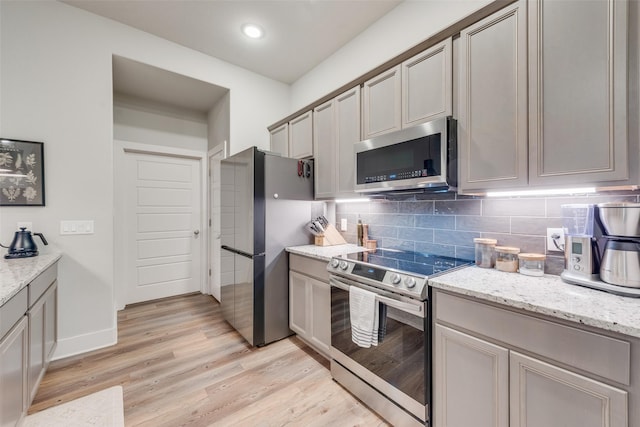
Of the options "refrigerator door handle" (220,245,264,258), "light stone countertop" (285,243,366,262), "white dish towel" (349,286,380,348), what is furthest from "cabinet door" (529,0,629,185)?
"refrigerator door handle" (220,245,264,258)

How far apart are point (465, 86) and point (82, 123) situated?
124 inches

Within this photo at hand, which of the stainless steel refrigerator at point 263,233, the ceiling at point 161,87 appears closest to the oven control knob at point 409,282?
the stainless steel refrigerator at point 263,233

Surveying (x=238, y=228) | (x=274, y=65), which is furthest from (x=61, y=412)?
(x=274, y=65)

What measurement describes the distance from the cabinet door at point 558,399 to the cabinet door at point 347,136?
5.28 feet

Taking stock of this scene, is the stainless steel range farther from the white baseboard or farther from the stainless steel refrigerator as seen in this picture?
the white baseboard

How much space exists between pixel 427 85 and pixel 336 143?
92 centimetres

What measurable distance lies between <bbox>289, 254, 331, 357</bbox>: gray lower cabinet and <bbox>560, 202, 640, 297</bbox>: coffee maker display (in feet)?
4.93

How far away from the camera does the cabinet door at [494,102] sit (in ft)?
4.49

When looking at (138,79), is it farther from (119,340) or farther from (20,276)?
(119,340)

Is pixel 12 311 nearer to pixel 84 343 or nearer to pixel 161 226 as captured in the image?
pixel 84 343

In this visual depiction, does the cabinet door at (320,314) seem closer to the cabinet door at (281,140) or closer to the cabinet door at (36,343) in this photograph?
the cabinet door at (281,140)

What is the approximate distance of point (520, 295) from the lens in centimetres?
115

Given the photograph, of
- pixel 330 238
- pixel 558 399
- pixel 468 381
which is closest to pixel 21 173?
pixel 330 238

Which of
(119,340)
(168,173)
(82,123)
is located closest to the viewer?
(82,123)
